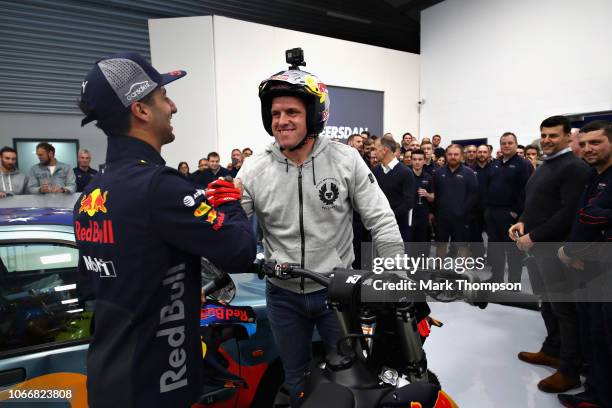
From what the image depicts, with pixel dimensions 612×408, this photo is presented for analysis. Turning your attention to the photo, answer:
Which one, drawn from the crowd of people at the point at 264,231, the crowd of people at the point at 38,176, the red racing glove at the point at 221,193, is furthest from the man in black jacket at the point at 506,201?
the crowd of people at the point at 38,176

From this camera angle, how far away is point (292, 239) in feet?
4.96

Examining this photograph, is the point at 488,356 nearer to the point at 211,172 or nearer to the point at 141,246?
the point at 141,246

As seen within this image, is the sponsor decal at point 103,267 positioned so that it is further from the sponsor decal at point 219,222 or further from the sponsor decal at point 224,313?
the sponsor decal at point 224,313

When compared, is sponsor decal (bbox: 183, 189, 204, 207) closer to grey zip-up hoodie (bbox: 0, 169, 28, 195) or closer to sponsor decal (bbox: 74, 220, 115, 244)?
sponsor decal (bbox: 74, 220, 115, 244)

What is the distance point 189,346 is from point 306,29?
11.5 metres

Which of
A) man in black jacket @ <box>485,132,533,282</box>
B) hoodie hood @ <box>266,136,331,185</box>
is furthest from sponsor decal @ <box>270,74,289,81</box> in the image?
man in black jacket @ <box>485,132,533,282</box>

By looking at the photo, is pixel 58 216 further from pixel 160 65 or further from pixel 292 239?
pixel 160 65

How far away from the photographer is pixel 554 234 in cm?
273

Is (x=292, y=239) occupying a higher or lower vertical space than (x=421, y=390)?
higher

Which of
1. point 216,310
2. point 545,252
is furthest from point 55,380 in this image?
point 545,252

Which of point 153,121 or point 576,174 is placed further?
point 576,174

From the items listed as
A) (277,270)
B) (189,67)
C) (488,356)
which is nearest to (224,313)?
(277,270)

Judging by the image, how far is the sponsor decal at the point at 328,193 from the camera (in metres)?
1.48

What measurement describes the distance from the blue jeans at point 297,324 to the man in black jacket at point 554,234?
1.96 meters
